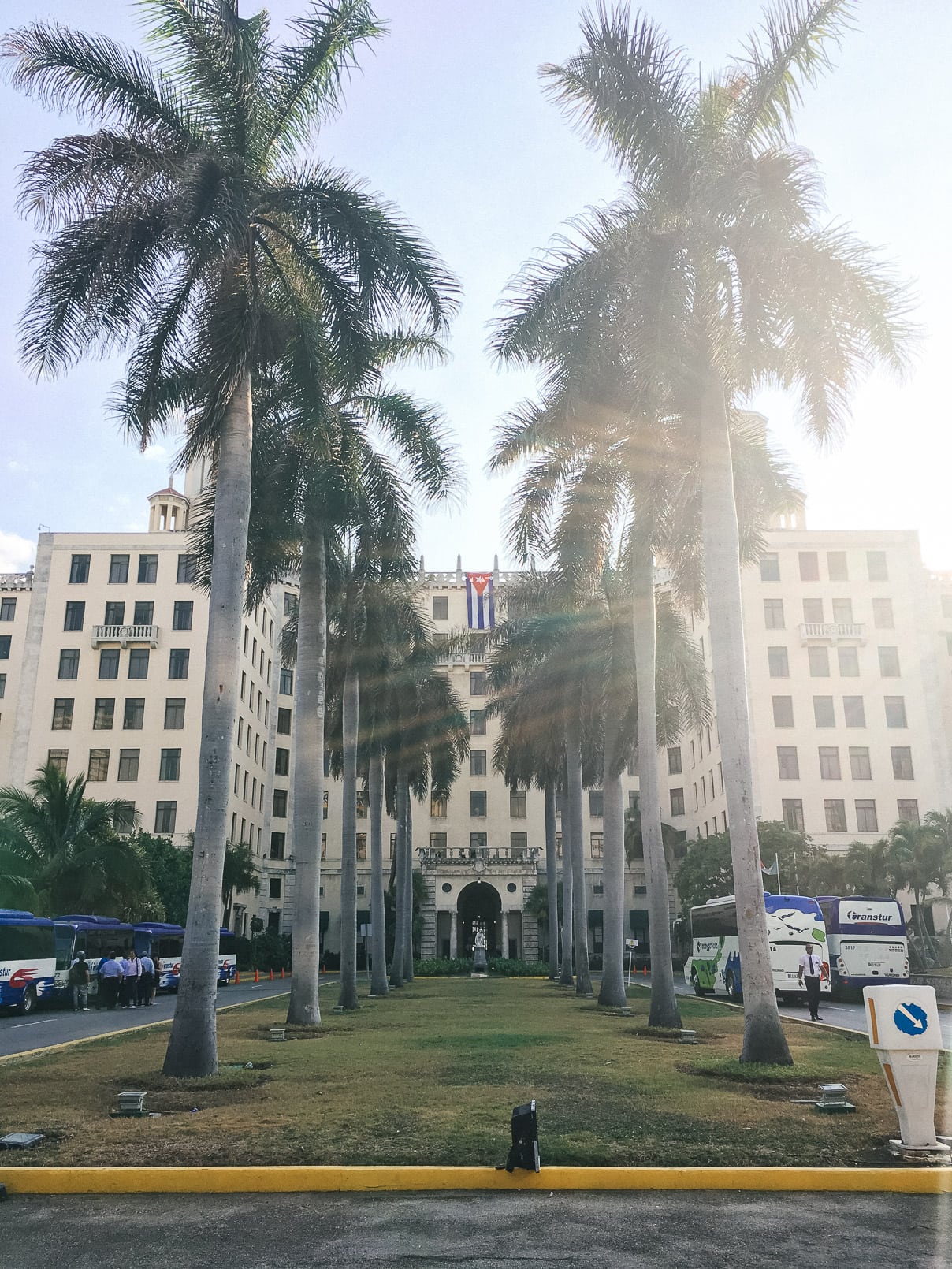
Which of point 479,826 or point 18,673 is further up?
point 18,673

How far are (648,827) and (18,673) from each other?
5657cm

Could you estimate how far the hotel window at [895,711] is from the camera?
6600cm

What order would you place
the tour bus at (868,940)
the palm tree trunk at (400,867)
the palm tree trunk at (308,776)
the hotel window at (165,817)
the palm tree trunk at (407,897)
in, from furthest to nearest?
1. the hotel window at (165,817)
2. the palm tree trunk at (407,897)
3. the palm tree trunk at (400,867)
4. the tour bus at (868,940)
5. the palm tree trunk at (308,776)

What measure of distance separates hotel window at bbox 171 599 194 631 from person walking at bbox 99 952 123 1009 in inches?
1471

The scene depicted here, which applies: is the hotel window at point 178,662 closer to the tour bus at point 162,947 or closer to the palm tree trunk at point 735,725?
the tour bus at point 162,947

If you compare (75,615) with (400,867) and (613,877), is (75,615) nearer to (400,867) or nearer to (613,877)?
(400,867)

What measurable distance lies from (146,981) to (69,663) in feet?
127

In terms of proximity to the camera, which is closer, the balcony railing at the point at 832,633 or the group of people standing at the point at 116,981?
the group of people standing at the point at 116,981

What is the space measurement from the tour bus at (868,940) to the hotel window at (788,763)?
105 feet

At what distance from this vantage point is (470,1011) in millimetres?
26172

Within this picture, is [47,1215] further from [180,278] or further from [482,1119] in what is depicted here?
[180,278]

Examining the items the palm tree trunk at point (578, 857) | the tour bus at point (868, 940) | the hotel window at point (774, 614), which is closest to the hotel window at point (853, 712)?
the hotel window at point (774, 614)

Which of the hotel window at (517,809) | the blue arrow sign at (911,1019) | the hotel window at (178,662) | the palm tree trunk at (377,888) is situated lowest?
the blue arrow sign at (911,1019)

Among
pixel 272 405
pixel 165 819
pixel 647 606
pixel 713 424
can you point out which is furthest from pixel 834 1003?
pixel 165 819
